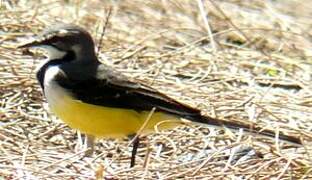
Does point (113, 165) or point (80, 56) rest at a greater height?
point (80, 56)

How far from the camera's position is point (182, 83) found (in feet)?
27.3

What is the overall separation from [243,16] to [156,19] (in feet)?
2.90

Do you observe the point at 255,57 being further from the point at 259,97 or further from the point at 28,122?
the point at 28,122

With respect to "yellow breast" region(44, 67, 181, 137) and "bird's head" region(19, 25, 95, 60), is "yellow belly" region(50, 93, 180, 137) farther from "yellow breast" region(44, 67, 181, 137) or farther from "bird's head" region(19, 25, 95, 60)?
"bird's head" region(19, 25, 95, 60)

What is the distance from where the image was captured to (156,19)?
10.1 meters

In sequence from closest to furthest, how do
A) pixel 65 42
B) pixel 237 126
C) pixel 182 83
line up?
pixel 237 126
pixel 65 42
pixel 182 83

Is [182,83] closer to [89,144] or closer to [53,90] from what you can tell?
[89,144]

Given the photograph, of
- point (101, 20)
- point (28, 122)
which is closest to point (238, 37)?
point (101, 20)

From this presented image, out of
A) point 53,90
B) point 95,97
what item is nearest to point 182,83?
point 95,97

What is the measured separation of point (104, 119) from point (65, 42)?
1.80ft

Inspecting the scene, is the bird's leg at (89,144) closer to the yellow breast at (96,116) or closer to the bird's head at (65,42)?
the yellow breast at (96,116)

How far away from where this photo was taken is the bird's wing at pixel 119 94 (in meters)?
6.62

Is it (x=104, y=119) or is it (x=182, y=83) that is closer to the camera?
(x=104, y=119)

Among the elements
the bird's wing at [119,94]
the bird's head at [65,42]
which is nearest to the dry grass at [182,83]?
the bird's wing at [119,94]
